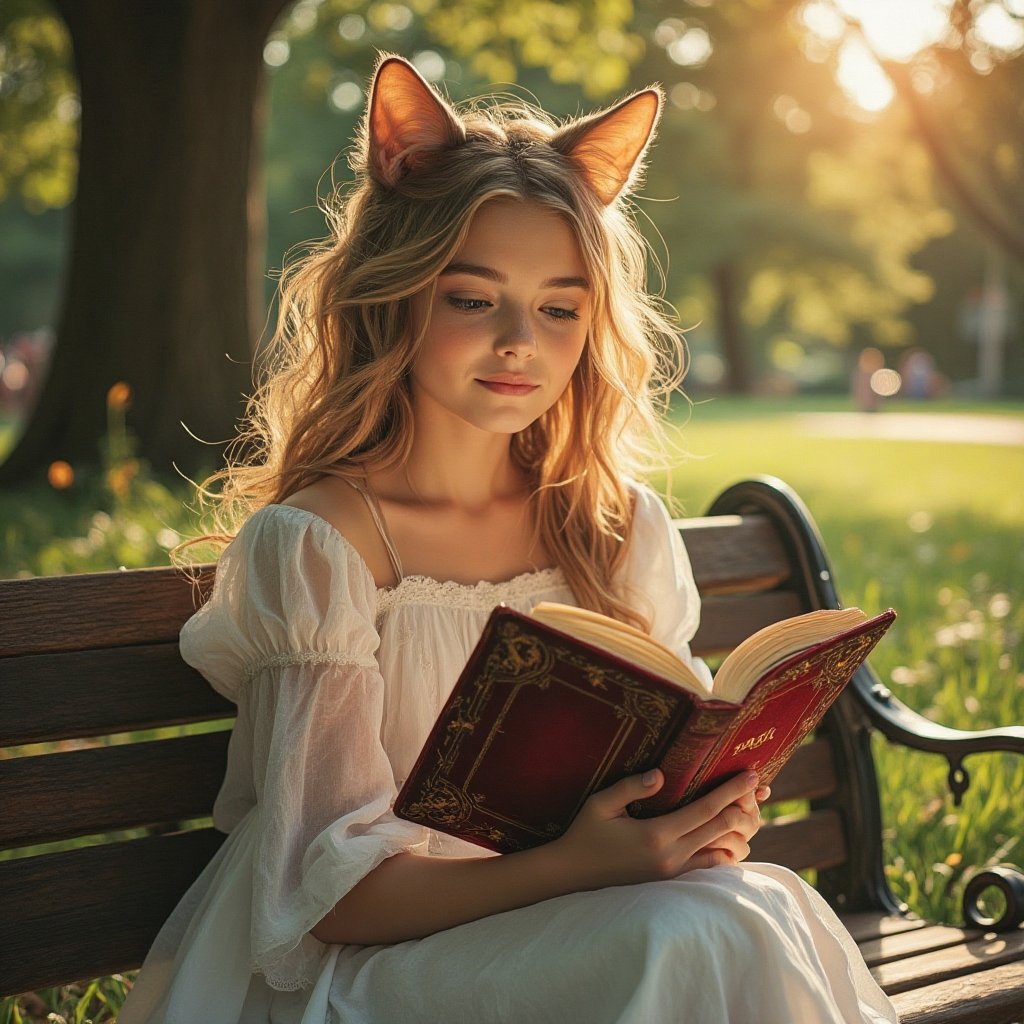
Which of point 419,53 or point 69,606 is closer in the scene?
point 69,606

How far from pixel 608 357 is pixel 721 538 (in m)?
0.72

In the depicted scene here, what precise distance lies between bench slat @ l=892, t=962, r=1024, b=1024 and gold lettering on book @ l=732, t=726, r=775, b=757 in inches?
26.9

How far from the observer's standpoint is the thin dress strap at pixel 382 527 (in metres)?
2.37

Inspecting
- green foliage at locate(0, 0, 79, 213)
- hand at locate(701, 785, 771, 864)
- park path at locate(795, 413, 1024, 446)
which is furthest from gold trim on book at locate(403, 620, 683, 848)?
park path at locate(795, 413, 1024, 446)

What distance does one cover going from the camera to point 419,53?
2986 cm

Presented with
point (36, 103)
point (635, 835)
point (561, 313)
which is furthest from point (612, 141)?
point (36, 103)

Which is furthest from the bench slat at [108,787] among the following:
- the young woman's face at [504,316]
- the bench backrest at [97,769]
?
the young woman's face at [504,316]

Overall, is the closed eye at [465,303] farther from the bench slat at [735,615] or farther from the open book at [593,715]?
the bench slat at [735,615]

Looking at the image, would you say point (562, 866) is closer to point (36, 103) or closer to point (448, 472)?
point (448, 472)

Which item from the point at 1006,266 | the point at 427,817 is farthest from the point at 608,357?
the point at 1006,266

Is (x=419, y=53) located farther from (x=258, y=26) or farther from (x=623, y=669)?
(x=623, y=669)

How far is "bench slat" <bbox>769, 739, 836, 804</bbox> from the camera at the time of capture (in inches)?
120

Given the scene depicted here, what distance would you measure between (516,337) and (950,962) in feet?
4.63

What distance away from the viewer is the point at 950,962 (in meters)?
2.60
